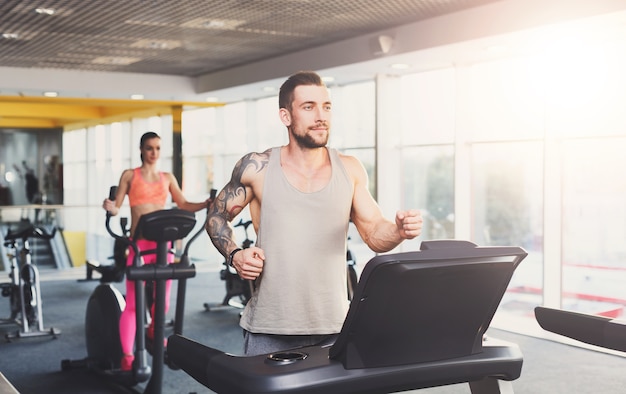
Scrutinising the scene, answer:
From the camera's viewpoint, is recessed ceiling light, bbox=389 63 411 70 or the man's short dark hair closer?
the man's short dark hair

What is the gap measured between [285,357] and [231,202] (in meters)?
0.73

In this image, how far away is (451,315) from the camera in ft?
5.82

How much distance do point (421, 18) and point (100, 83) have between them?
4376mm

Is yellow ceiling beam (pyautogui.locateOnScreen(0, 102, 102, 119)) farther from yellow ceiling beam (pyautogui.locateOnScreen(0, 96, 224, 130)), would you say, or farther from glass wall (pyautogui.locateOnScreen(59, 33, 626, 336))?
glass wall (pyautogui.locateOnScreen(59, 33, 626, 336))

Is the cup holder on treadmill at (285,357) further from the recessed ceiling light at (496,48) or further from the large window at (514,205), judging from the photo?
the large window at (514,205)

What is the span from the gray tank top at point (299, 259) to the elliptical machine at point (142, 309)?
1.58 meters

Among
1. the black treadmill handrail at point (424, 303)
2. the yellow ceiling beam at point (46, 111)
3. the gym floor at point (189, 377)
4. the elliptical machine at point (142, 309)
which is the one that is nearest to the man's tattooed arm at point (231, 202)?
the black treadmill handrail at point (424, 303)

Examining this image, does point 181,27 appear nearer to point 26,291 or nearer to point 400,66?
point 400,66

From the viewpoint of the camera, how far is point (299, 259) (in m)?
2.19

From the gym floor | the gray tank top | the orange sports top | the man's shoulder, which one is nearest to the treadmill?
the gray tank top

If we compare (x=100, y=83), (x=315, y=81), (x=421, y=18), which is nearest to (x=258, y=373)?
(x=315, y=81)

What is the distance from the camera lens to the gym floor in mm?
4410

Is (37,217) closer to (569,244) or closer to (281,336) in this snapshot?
(569,244)

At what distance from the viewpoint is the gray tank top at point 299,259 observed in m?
2.19
